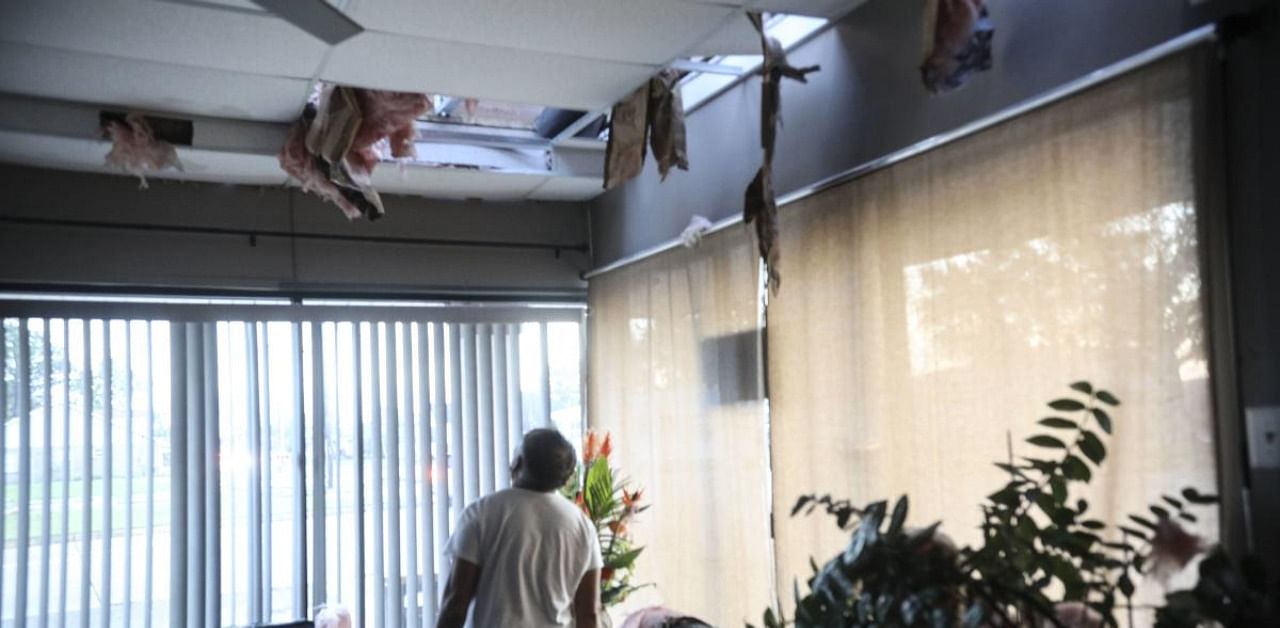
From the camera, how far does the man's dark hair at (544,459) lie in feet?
10.1

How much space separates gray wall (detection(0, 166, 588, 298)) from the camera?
3920 millimetres

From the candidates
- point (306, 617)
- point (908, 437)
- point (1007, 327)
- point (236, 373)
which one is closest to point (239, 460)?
point (236, 373)

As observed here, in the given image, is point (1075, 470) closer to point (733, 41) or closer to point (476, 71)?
point (733, 41)

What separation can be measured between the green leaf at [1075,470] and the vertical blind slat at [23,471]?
11.8 feet

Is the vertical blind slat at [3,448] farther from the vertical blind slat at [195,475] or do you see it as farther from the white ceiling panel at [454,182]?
the white ceiling panel at [454,182]

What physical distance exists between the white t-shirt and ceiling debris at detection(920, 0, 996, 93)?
1.65 metres

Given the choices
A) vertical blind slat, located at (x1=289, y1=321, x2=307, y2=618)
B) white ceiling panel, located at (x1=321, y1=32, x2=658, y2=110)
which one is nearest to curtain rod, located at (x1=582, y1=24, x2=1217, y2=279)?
white ceiling panel, located at (x1=321, y1=32, x2=658, y2=110)

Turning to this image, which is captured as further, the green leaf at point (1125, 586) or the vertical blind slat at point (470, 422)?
the vertical blind slat at point (470, 422)

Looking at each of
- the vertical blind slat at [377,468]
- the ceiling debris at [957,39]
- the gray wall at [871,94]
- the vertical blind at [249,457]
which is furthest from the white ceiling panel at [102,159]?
the ceiling debris at [957,39]

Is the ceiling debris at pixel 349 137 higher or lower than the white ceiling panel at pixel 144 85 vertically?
lower

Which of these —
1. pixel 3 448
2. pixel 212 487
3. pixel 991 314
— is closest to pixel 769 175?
pixel 991 314

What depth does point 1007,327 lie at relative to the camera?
2.34 metres

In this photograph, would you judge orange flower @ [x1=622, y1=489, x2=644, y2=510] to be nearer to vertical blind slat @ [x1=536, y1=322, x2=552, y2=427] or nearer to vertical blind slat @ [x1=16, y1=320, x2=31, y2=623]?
vertical blind slat @ [x1=536, y1=322, x2=552, y2=427]

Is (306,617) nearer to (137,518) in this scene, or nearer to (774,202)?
(137,518)
